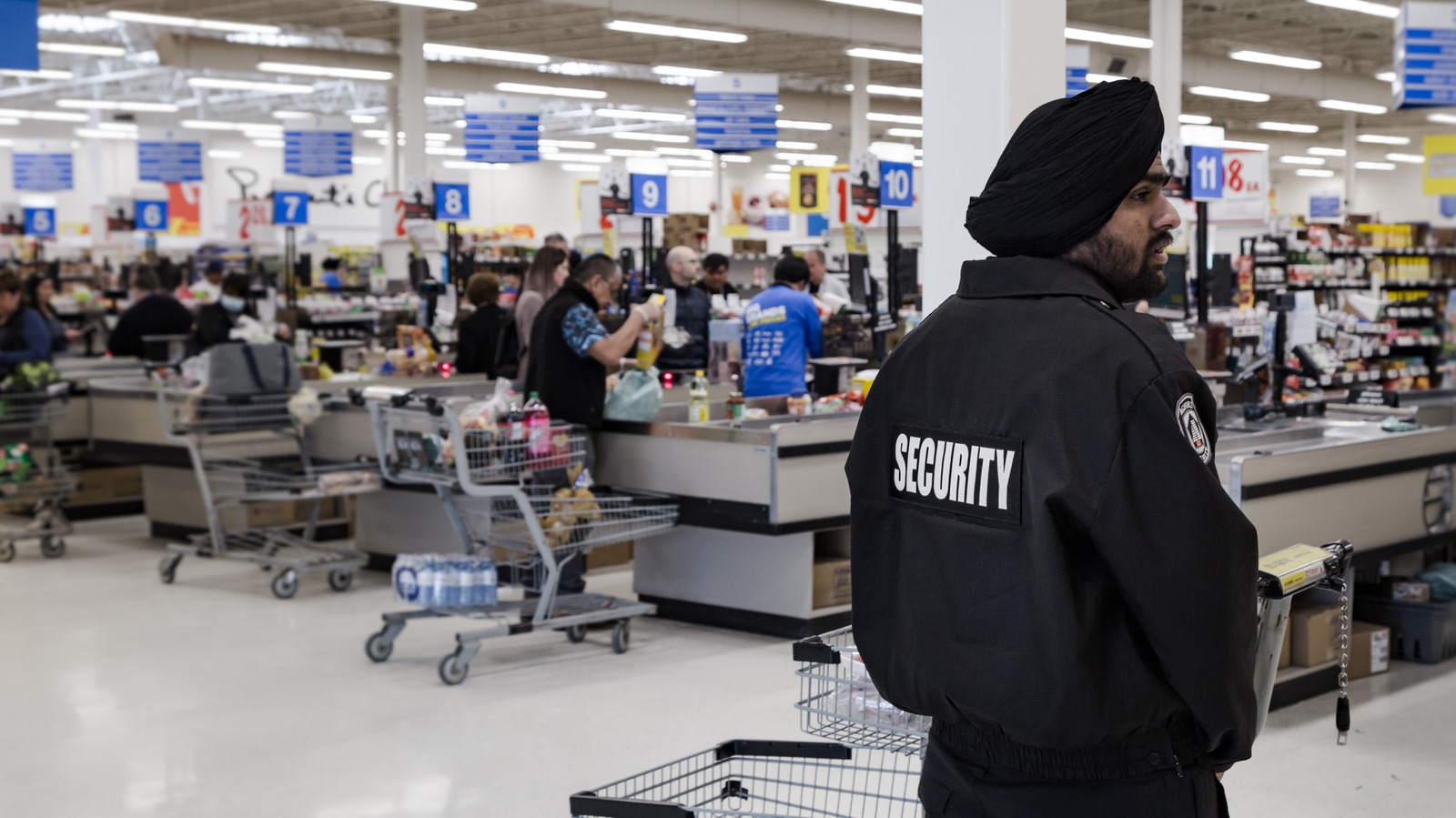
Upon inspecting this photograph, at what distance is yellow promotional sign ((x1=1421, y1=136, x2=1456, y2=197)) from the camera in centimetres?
1550

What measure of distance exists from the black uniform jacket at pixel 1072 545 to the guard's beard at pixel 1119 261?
0.11 ft

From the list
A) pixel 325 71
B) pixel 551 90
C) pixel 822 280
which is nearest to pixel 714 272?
pixel 822 280

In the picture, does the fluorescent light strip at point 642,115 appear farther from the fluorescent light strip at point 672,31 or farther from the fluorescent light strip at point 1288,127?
the fluorescent light strip at point 1288,127

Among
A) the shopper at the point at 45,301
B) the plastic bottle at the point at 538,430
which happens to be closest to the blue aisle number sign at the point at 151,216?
the shopper at the point at 45,301

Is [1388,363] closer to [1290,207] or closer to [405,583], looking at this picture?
[405,583]

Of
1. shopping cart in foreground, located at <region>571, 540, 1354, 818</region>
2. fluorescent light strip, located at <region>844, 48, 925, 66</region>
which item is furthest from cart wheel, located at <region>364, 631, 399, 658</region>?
A: fluorescent light strip, located at <region>844, 48, 925, 66</region>

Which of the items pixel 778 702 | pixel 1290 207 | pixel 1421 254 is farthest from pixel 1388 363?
pixel 1290 207

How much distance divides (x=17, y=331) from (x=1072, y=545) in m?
8.93

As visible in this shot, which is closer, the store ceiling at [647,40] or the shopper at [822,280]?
the shopper at [822,280]

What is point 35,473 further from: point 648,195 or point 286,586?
point 648,195

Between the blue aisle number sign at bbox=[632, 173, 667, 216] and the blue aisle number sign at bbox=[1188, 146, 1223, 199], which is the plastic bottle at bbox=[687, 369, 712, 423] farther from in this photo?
the blue aisle number sign at bbox=[632, 173, 667, 216]

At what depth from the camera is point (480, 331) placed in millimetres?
8953

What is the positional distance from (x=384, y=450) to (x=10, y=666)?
5.79 feet

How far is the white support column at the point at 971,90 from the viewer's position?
352 centimetres
